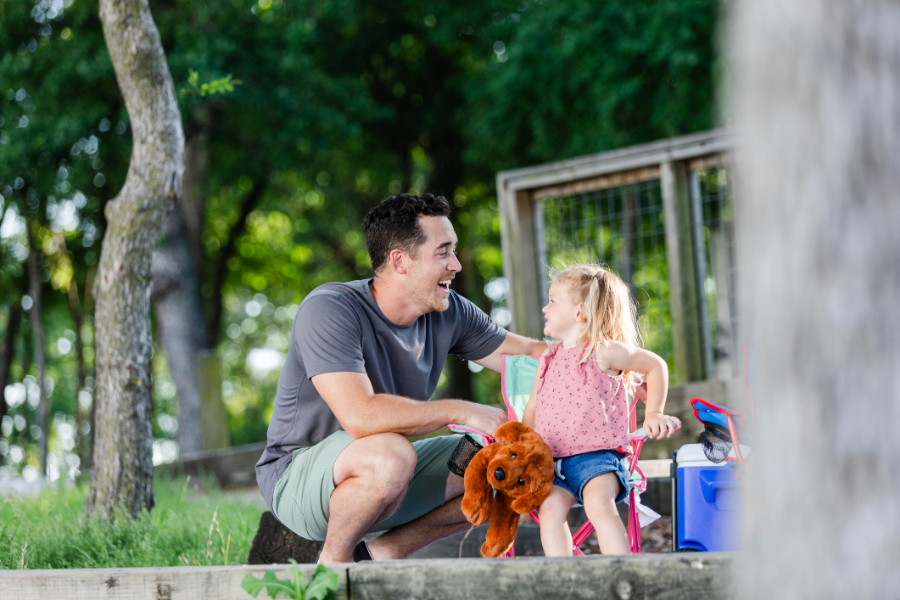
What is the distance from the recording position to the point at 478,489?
312 cm

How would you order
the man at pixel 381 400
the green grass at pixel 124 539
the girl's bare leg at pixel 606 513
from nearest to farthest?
the girl's bare leg at pixel 606 513, the man at pixel 381 400, the green grass at pixel 124 539

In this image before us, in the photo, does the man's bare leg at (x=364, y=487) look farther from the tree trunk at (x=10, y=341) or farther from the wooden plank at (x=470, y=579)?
the tree trunk at (x=10, y=341)

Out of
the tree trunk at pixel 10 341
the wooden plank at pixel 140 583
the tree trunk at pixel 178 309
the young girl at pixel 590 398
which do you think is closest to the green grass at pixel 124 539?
the wooden plank at pixel 140 583

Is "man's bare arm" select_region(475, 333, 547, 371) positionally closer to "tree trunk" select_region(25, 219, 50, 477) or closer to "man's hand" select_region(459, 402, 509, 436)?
"man's hand" select_region(459, 402, 509, 436)

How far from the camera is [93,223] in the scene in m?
14.0

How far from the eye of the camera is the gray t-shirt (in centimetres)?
333

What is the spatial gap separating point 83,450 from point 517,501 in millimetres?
17539

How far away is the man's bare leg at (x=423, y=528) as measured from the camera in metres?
3.55

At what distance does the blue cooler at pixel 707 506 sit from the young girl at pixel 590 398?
0.54ft

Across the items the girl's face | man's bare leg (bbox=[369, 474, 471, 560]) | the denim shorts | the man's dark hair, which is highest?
the man's dark hair

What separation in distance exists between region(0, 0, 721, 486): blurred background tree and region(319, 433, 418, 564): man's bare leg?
5.38 metres

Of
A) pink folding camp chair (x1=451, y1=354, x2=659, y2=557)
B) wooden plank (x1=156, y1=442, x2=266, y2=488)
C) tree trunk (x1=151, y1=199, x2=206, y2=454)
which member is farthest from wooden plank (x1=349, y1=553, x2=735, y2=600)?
tree trunk (x1=151, y1=199, x2=206, y2=454)

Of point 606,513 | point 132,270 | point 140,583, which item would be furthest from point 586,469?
point 132,270

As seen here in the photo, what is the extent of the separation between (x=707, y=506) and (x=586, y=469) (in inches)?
16.0
